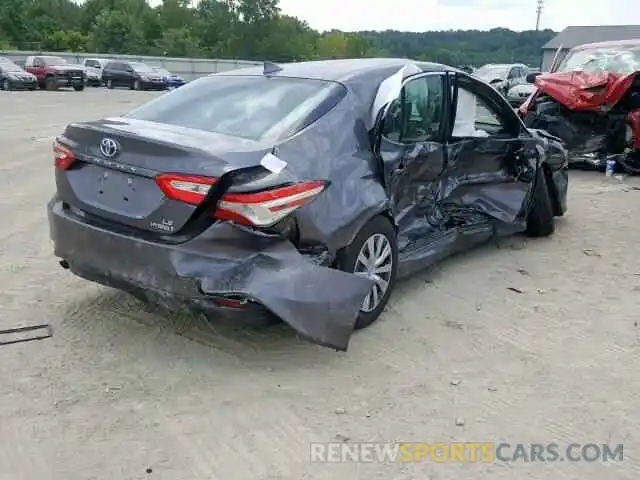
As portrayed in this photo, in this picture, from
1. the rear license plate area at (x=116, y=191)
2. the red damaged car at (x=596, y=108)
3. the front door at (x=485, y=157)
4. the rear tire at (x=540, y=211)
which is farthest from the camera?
the red damaged car at (x=596, y=108)

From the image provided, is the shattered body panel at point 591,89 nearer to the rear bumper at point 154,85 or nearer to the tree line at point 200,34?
the rear bumper at point 154,85

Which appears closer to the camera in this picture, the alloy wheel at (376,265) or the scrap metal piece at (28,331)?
the scrap metal piece at (28,331)

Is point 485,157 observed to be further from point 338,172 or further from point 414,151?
point 338,172

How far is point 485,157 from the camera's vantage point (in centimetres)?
551

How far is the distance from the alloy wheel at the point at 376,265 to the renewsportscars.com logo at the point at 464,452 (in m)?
1.17

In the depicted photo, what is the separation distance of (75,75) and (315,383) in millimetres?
32691

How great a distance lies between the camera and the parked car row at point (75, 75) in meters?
31.1

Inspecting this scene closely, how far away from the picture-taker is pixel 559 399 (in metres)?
3.47

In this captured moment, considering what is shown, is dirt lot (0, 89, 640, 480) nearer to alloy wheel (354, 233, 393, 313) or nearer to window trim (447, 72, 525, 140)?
alloy wheel (354, 233, 393, 313)

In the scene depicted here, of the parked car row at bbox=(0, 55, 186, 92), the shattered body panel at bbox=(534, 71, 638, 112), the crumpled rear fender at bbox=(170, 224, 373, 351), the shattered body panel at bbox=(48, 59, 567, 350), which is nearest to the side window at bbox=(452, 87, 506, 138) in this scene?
the shattered body panel at bbox=(48, 59, 567, 350)

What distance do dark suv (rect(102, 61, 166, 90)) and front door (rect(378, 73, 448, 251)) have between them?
112 feet

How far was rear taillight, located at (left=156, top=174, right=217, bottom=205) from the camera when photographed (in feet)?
11.0

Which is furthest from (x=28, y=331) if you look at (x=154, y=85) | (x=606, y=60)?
(x=154, y=85)

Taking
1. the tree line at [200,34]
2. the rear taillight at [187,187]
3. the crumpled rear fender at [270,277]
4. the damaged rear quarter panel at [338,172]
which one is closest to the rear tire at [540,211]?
the damaged rear quarter panel at [338,172]
